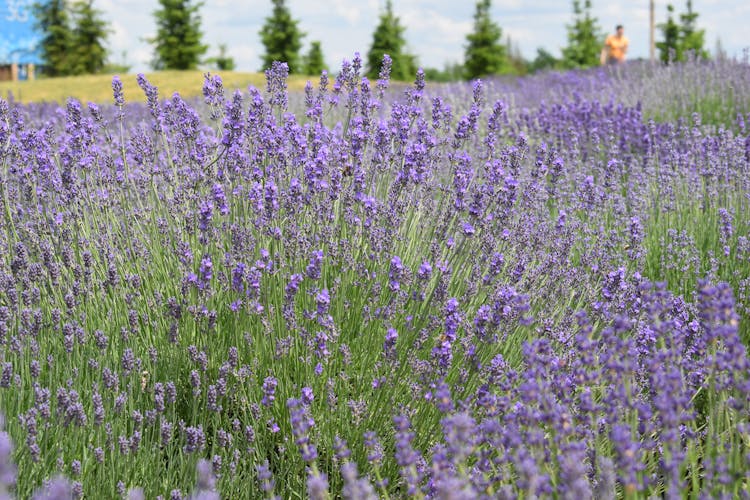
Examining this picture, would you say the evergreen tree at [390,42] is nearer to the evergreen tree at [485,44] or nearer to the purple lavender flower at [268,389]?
the evergreen tree at [485,44]

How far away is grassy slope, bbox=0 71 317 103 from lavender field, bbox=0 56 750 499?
44.5 ft

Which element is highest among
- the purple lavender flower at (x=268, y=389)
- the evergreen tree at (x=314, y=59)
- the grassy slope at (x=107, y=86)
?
the evergreen tree at (x=314, y=59)

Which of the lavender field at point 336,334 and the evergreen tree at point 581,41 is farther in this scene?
the evergreen tree at point 581,41

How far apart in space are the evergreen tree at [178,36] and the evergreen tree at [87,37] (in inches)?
81.0

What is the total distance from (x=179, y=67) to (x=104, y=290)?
83.4ft

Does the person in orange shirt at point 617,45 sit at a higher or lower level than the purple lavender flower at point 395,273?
higher

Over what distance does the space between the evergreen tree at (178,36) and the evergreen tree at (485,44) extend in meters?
9.31

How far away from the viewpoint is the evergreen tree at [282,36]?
26.2 meters

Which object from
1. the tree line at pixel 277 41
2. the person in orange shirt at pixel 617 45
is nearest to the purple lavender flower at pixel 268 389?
the person in orange shirt at pixel 617 45

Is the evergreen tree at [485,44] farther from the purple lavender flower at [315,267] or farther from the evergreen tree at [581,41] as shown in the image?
the purple lavender flower at [315,267]

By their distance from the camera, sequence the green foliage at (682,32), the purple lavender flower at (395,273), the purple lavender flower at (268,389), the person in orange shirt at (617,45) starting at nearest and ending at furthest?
the purple lavender flower at (268,389) < the purple lavender flower at (395,273) < the person in orange shirt at (617,45) < the green foliage at (682,32)

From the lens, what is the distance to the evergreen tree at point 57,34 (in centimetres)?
2702

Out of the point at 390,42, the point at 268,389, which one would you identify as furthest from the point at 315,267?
the point at 390,42

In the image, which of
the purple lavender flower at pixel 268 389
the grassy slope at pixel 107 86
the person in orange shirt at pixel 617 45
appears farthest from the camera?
the grassy slope at pixel 107 86
